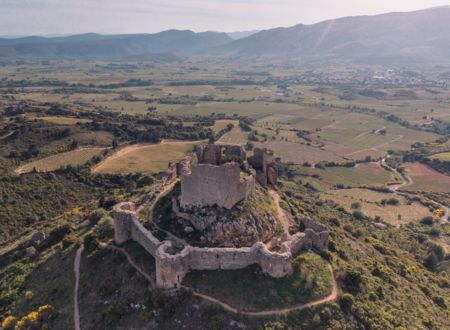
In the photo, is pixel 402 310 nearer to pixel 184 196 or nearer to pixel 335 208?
pixel 184 196

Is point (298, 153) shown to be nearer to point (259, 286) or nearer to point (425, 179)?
point (425, 179)

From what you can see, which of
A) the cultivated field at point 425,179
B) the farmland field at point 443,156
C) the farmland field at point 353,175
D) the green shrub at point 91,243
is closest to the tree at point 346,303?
the green shrub at point 91,243

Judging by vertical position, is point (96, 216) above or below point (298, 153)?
above

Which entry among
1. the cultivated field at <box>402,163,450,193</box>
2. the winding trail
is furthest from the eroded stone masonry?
the cultivated field at <box>402,163,450,193</box>

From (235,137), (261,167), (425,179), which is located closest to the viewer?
(261,167)

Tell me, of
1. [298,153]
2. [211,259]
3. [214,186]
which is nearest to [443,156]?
[298,153]

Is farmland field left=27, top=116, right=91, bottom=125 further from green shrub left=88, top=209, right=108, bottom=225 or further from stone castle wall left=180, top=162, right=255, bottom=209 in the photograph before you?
stone castle wall left=180, top=162, right=255, bottom=209
